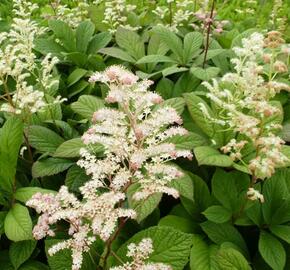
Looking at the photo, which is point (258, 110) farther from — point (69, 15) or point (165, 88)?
point (69, 15)

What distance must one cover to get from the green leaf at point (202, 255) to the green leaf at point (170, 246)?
0.64 feet

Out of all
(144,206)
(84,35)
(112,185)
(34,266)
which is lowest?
(34,266)

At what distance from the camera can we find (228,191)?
2.33 m

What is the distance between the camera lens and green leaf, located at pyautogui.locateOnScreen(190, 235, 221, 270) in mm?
2145

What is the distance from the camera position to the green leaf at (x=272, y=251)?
2.11 metres

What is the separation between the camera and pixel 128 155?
181 centimetres

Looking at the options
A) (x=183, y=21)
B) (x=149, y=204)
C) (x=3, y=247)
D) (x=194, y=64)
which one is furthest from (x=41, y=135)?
(x=183, y=21)

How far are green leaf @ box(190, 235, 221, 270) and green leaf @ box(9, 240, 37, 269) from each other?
2.53ft

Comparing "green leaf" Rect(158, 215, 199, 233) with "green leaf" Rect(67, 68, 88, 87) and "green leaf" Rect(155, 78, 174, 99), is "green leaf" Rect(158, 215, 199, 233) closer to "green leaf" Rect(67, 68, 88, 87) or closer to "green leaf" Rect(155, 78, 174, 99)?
"green leaf" Rect(155, 78, 174, 99)

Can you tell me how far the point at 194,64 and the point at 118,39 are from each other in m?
0.61

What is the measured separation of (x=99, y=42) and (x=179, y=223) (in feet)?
5.42

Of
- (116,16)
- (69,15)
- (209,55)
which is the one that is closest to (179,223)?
(209,55)

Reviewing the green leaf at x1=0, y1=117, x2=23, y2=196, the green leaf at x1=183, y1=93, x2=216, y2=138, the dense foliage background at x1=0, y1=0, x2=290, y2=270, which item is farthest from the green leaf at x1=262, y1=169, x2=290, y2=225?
the green leaf at x1=0, y1=117, x2=23, y2=196

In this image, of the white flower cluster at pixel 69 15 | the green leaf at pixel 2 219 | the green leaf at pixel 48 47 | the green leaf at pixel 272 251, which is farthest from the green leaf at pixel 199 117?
the white flower cluster at pixel 69 15
